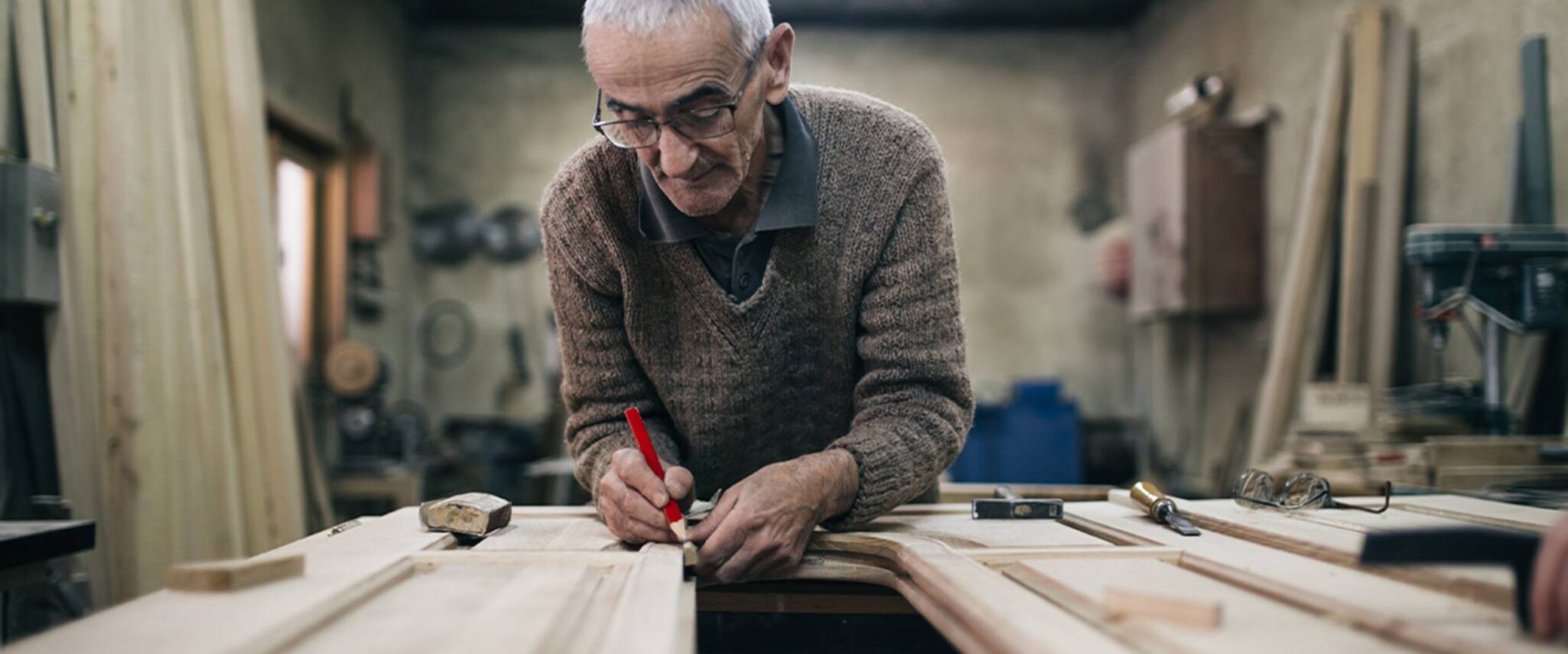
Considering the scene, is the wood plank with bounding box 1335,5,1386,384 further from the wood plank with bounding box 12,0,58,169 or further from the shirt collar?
the wood plank with bounding box 12,0,58,169

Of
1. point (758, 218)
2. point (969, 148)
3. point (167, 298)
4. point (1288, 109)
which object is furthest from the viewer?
point (969, 148)

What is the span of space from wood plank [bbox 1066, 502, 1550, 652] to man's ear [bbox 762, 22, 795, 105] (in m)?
0.84

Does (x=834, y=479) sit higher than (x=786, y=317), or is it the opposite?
(x=786, y=317)

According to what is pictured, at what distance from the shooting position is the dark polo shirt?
1.56 m

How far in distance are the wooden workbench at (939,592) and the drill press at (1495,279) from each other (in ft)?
6.59

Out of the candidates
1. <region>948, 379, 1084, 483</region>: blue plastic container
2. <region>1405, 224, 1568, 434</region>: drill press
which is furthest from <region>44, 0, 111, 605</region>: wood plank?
<region>948, 379, 1084, 483</region>: blue plastic container

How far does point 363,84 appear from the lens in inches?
255

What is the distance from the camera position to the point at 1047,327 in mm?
7719

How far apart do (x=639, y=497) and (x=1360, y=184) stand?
4060mm

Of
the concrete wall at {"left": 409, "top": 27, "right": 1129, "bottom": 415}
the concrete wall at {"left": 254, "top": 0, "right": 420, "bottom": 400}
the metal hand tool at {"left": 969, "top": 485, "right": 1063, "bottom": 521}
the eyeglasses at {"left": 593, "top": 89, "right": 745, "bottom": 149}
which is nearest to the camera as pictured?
the eyeglasses at {"left": 593, "top": 89, "right": 745, "bottom": 149}

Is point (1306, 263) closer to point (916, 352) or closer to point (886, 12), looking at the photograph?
point (916, 352)

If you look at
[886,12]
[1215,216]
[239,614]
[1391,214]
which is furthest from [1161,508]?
[886,12]

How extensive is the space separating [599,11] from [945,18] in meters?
6.81

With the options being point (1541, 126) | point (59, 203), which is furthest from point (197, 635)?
point (1541, 126)
